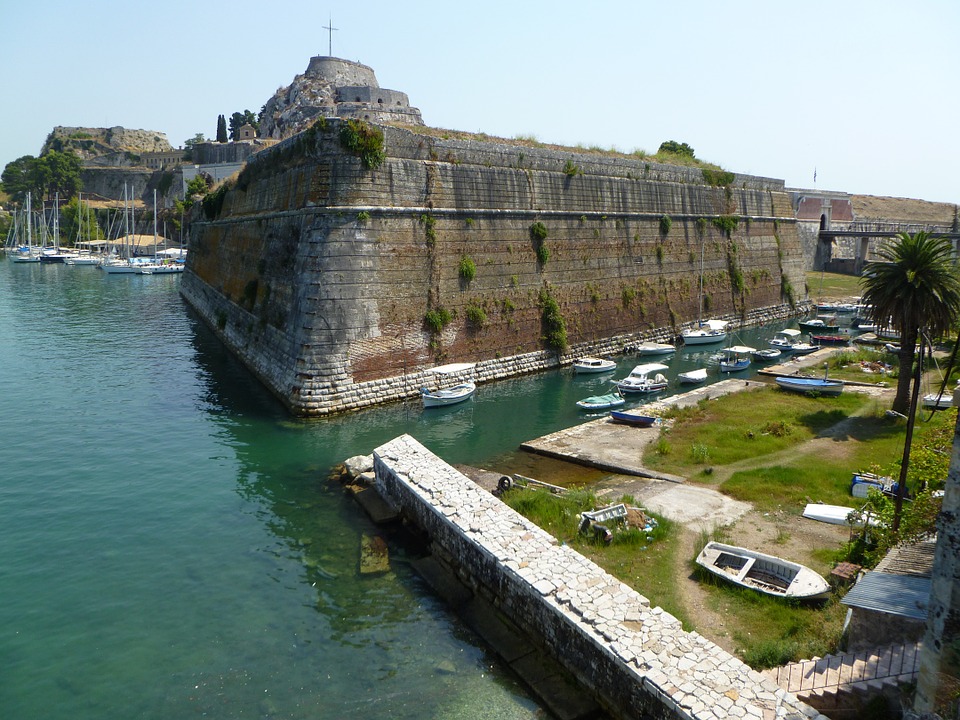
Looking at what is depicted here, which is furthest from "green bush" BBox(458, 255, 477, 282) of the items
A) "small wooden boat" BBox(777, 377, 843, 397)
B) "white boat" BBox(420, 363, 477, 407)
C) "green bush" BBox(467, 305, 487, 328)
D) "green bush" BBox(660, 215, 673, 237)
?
"green bush" BBox(660, 215, 673, 237)

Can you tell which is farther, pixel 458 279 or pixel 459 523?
pixel 458 279

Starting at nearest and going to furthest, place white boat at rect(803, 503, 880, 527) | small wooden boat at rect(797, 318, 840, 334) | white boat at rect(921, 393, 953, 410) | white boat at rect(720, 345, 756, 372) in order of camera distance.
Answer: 1. white boat at rect(803, 503, 880, 527)
2. white boat at rect(921, 393, 953, 410)
3. white boat at rect(720, 345, 756, 372)
4. small wooden boat at rect(797, 318, 840, 334)

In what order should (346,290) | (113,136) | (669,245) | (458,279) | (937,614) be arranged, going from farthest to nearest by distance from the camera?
(113,136) < (669,245) < (458,279) < (346,290) < (937,614)

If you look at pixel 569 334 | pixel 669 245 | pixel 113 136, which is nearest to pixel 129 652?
pixel 569 334

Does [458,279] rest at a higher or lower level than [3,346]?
higher

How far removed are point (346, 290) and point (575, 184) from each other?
14664mm

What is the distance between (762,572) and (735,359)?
2183 centimetres

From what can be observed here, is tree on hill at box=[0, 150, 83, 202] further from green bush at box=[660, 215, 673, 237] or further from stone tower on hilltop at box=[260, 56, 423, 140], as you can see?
green bush at box=[660, 215, 673, 237]

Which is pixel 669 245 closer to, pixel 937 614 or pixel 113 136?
pixel 937 614

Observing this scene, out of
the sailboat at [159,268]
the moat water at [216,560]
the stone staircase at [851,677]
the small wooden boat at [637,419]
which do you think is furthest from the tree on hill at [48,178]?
the stone staircase at [851,677]

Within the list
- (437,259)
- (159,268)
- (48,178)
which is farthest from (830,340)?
(48,178)

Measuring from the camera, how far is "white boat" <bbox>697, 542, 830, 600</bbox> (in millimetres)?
11344

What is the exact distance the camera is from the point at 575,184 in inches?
1305

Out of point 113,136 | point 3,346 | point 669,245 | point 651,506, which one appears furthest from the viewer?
point 113,136
